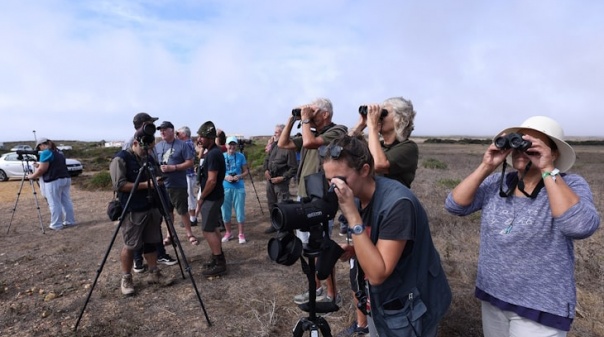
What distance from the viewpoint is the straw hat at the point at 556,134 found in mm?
1722

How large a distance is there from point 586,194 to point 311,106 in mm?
2161

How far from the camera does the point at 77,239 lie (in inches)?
261

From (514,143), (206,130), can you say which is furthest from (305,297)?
(514,143)

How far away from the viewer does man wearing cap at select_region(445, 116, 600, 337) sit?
1599mm

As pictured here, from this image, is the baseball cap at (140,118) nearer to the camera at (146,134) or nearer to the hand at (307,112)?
the camera at (146,134)

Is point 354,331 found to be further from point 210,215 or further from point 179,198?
point 179,198

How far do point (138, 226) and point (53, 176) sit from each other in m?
4.36

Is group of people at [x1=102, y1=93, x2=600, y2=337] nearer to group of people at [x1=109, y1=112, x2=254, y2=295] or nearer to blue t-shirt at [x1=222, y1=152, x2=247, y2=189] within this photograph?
group of people at [x1=109, y1=112, x2=254, y2=295]

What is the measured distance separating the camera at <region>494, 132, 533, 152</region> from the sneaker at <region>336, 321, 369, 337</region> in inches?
79.7

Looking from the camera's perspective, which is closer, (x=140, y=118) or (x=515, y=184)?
(x=515, y=184)

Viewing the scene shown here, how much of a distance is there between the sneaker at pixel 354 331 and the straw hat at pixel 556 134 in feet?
6.67

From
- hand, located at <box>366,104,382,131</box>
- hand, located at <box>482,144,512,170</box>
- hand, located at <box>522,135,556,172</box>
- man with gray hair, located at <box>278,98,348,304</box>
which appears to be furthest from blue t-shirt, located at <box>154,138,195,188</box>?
hand, located at <box>522,135,556,172</box>

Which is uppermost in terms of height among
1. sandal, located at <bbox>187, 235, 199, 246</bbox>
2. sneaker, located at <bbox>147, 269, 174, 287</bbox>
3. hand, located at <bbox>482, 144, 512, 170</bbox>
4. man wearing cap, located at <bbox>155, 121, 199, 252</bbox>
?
hand, located at <bbox>482, 144, 512, 170</bbox>

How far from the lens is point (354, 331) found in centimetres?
312
